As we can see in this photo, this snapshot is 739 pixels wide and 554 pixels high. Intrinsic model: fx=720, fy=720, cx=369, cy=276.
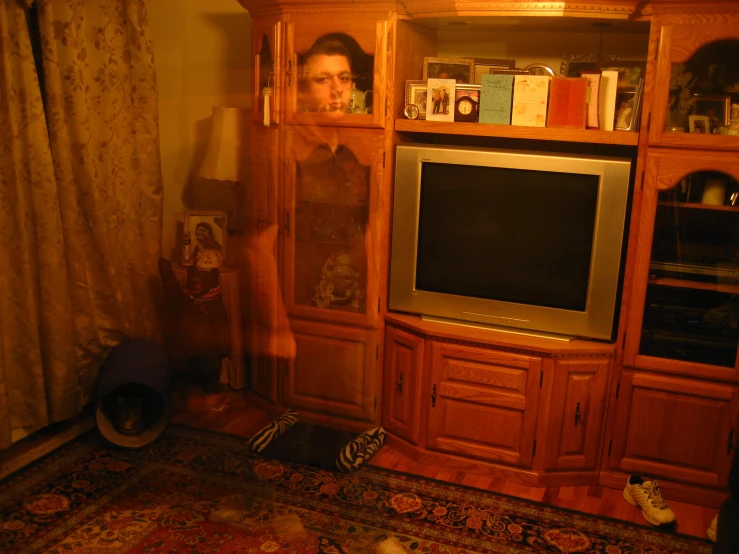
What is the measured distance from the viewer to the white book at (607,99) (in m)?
2.34

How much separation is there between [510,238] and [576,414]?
0.65 meters

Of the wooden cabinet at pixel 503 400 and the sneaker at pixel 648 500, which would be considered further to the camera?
the wooden cabinet at pixel 503 400

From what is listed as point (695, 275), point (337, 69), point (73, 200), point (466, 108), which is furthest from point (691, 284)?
point (73, 200)

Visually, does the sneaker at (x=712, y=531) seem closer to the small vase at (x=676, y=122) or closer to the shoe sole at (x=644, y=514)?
the shoe sole at (x=644, y=514)

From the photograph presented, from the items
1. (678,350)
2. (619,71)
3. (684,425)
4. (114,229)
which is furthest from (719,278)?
(114,229)

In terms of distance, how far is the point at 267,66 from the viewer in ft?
8.89

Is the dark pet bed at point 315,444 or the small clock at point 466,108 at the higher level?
the small clock at point 466,108

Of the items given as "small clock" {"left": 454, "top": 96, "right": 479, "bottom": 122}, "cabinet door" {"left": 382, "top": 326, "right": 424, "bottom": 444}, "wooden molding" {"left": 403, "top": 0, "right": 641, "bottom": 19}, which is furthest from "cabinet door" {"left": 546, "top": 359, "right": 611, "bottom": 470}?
"wooden molding" {"left": 403, "top": 0, "right": 641, "bottom": 19}

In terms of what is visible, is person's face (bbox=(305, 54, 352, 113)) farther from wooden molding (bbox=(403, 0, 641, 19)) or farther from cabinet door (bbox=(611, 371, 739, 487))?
cabinet door (bbox=(611, 371, 739, 487))

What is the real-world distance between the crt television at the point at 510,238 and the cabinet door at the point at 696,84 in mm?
197

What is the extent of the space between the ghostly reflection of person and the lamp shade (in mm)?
393

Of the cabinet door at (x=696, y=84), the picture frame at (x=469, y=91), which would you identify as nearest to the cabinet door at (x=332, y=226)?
the picture frame at (x=469, y=91)

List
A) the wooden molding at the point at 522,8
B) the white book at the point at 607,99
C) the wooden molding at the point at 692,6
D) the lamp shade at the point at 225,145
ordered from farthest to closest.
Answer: the lamp shade at the point at 225,145 < the white book at the point at 607,99 < the wooden molding at the point at 522,8 < the wooden molding at the point at 692,6

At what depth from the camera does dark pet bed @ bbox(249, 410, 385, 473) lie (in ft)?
8.45
